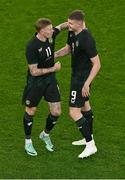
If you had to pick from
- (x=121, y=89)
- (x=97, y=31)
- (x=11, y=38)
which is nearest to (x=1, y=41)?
(x=11, y=38)

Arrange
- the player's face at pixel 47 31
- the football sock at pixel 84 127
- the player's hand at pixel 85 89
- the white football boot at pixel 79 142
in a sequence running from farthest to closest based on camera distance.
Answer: the white football boot at pixel 79 142 < the football sock at pixel 84 127 < the player's hand at pixel 85 89 < the player's face at pixel 47 31

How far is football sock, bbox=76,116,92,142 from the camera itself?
1076 centimetres

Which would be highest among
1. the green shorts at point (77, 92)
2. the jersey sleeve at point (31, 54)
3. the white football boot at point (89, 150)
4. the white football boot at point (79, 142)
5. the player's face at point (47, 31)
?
the player's face at point (47, 31)

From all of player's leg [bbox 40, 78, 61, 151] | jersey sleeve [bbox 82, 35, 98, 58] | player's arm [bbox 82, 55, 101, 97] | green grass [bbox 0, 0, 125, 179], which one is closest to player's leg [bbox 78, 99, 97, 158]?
green grass [bbox 0, 0, 125, 179]

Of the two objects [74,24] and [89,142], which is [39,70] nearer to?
[74,24]

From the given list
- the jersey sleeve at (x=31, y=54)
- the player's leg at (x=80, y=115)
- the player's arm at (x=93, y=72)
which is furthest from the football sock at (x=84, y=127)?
the jersey sleeve at (x=31, y=54)

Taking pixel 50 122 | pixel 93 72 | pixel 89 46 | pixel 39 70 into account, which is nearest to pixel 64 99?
pixel 50 122

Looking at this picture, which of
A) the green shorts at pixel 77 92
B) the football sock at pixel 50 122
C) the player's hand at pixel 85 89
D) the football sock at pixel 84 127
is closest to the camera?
the player's hand at pixel 85 89

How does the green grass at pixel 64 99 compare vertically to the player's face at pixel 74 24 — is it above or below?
below

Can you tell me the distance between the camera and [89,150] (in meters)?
10.8

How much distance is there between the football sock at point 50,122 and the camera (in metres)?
11.0

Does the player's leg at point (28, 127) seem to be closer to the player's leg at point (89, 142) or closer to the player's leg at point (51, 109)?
the player's leg at point (51, 109)

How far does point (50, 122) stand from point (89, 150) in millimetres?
882

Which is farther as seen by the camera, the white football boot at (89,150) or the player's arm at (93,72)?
the white football boot at (89,150)
